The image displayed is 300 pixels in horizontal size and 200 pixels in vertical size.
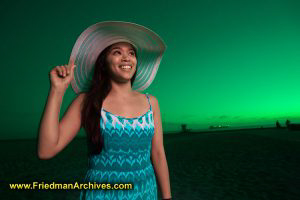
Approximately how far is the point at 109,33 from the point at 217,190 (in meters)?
6.56

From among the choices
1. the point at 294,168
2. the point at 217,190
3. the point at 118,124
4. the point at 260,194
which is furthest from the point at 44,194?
the point at 294,168

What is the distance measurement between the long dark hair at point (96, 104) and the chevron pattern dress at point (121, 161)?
0.16 feet

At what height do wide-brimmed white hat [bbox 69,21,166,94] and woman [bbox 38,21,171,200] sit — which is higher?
wide-brimmed white hat [bbox 69,21,166,94]

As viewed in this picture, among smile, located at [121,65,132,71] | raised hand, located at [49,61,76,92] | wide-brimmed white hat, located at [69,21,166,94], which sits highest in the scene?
wide-brimmed white hat, located at [69,21,166,94]

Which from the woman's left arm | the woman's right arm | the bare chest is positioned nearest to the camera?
the woman's right arm

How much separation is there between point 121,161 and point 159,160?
49 cm

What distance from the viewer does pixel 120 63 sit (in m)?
1.95

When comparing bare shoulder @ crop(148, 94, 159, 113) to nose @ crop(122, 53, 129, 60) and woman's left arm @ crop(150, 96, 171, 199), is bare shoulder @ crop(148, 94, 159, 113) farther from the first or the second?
nose @ crop(122, 53, 129, 60)

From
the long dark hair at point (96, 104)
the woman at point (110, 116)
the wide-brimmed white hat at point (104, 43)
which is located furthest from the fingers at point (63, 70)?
the wide-brimmed white hat at point (104, 43)

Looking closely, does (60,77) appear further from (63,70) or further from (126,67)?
(126,67)

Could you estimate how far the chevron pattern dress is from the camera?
1.69m

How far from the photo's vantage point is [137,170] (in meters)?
1.76

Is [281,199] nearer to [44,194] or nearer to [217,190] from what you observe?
[217,190]

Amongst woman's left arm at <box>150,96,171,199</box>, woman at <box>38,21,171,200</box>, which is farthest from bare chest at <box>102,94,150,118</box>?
woman's left arm at <box>150,96,171,199</box>
